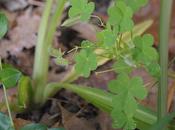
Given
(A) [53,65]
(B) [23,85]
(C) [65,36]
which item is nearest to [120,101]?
(B) [23,85]

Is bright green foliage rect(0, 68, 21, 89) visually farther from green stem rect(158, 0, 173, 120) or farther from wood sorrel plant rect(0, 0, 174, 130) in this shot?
green stem rect(158, 0, 173, 120)

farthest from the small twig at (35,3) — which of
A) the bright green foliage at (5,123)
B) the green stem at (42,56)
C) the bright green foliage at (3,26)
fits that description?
the bright green foliage at (5,123)

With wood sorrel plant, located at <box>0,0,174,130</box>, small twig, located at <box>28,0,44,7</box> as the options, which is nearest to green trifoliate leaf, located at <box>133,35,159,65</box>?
wood sorrel plant, located at <box>0,0,174,130</box>

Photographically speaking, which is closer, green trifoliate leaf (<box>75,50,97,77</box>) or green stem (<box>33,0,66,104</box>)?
green trifoliate leaf (<box>75,50,97,77</box>)

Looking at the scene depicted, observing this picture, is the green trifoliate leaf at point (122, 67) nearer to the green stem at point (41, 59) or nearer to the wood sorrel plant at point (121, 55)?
the wood sorrel plant at point (121, 55)

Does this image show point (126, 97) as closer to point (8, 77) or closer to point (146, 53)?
point (146, 53)

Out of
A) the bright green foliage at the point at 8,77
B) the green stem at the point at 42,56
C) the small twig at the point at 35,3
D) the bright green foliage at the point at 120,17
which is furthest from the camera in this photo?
the small twig at the point at 35,3
